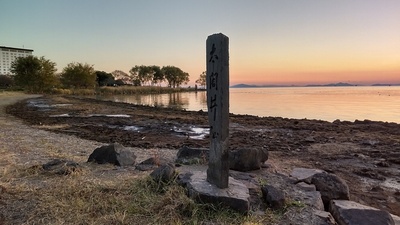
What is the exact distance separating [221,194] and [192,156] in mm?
2721

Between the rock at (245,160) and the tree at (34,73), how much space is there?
50238mm

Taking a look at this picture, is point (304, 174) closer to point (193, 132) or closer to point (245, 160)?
point (245, 160)

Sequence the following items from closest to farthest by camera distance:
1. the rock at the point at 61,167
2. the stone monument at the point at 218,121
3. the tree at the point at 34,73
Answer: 1. the stone monument at the point at 218,121
2. the rock at the point at 61,167
3. the tree at the point at 34,73

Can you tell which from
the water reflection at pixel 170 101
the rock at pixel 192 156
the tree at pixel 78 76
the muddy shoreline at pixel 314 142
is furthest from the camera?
the tree at pixel 78 76

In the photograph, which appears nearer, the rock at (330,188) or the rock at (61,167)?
the rock at (330,188)

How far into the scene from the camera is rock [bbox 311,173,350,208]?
13.6 feet

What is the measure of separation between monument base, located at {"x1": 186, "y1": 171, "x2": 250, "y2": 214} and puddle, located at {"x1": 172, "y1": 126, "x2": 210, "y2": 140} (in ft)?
22.1

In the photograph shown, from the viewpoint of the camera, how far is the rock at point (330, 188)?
4.15 metres

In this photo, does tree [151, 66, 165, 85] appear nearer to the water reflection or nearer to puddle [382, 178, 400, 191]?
the water reflection

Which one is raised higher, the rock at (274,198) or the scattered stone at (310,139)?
the rock at (274,198)

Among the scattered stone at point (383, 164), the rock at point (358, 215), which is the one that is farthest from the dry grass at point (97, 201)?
the scattered stone at point (383, 164)

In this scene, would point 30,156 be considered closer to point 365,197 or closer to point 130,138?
point 130,138

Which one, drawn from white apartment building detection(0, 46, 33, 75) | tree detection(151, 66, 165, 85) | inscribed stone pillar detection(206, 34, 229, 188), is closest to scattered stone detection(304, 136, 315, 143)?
inscribed stone pillar detection(206, 34, 229, 188)

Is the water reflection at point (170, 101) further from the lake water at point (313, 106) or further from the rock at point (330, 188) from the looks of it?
the rock at point (330, 188)
